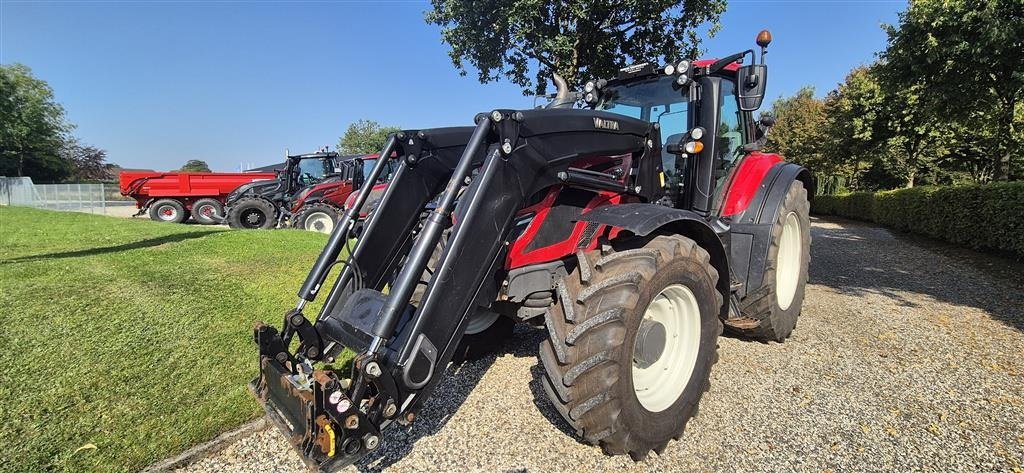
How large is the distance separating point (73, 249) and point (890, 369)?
1171 cm

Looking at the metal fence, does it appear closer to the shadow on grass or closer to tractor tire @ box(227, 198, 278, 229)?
tractor tire @ box(227, 198, 278, 229)

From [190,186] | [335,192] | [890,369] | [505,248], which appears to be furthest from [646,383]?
[190,186]

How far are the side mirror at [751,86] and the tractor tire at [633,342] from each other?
1.35 metres

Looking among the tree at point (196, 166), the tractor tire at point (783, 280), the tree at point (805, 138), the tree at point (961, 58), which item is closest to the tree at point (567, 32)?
the tree at point (961, 58)

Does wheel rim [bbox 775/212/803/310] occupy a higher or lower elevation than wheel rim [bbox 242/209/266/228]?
higher

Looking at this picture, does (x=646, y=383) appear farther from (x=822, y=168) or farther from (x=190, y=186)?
(x=822, y=168)

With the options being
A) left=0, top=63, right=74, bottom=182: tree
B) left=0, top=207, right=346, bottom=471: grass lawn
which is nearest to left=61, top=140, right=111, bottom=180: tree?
left=0, top=63, right=74, bottom=182: tree

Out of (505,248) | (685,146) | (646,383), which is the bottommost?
(646,383)

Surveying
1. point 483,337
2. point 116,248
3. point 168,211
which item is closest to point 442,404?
point 483,337

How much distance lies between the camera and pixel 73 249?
28.3ft

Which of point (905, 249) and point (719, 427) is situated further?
point (905, 249)

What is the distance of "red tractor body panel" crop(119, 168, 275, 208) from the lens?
16.3 m

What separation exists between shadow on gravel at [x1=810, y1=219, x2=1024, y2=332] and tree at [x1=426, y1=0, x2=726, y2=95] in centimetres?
582

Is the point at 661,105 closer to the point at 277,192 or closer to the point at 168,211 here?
the point at 277,192
